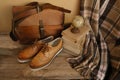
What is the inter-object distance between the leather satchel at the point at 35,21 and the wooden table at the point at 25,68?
10cm

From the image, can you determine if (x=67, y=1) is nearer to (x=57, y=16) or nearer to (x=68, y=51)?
(x=57, y=16)

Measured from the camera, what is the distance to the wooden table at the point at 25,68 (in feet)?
3.36

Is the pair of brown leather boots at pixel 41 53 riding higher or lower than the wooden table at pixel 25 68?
higher

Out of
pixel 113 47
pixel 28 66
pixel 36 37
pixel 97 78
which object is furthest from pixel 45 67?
pixel 113 47

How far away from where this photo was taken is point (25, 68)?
106 centimetres

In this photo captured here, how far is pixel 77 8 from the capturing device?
1.22 m

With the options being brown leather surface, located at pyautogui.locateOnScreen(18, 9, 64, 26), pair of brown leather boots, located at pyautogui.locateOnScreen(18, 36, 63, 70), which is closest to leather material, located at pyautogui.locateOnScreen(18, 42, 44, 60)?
pair of brown leather boots, located at pyautogui.locateOnScreen(18, 36, 63, 70)

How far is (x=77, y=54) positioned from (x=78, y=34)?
5.3 inches

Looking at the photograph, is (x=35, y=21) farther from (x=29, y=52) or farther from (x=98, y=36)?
(x=98, y=36)

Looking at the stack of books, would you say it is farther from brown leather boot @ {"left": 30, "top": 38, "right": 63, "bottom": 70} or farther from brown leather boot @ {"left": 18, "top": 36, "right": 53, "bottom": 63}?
brown leather boot @ {"left": 18, "top": 36, "right": 53, "bottom": 63}

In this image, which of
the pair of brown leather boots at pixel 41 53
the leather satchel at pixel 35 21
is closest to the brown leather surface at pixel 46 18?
the leather satchel at pixel 35 21

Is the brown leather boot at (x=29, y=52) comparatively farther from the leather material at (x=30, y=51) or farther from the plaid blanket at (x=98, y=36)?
the plaid blanket at (x=98, y=36)

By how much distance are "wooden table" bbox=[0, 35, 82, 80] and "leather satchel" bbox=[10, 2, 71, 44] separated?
0.10 meters

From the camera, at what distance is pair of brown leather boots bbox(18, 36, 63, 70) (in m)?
1.03
